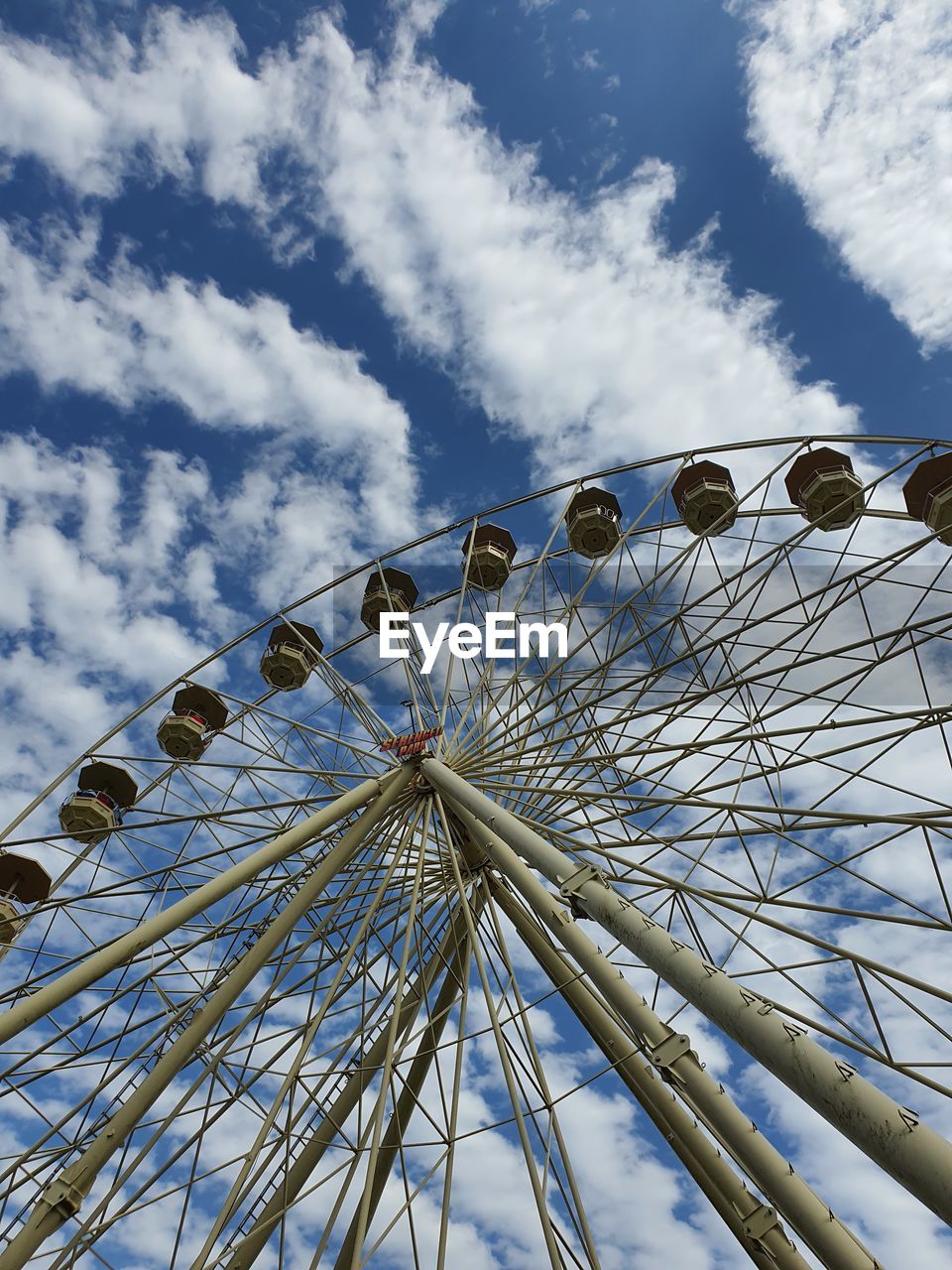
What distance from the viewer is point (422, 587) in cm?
2117

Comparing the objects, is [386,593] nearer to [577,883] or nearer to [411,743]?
[411,743]

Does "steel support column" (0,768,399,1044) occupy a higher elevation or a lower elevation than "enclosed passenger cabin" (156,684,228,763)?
lower

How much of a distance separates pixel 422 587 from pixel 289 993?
1023 centimetres

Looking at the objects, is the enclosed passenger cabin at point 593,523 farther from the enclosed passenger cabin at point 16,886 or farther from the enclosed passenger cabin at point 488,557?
the enclosed passenger cabin at point 16,886

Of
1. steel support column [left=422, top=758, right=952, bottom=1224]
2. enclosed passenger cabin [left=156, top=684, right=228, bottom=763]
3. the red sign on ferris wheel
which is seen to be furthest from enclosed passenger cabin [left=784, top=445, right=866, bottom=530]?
enclosed passenger cabin [left=156, top=684, right=228, bottom=763]

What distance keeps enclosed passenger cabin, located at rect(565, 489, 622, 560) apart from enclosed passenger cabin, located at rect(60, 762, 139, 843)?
38.3 ft

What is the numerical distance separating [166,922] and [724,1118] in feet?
23.2

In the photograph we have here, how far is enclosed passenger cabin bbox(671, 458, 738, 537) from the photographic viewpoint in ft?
58.8

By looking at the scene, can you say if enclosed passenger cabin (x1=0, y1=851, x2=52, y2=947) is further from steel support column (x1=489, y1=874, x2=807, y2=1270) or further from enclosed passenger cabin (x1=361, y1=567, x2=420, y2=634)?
steel support column (x1=489, y1=874, x2=807, y2=1270)

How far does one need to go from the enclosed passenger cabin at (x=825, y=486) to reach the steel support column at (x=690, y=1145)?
32.3 ft

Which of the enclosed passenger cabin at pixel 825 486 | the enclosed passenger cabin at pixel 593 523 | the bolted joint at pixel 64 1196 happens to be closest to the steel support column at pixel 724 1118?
the bolted joint at pixel 64 1196

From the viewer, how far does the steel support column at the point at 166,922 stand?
913cm

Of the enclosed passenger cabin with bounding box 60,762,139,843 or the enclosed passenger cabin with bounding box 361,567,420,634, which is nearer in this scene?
the enclosed passenger cabin with bounding box 60,762,139,843

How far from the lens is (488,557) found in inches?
756
